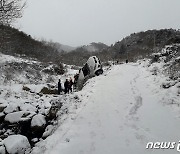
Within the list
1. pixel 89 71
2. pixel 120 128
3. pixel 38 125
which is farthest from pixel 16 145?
pixel 89 71

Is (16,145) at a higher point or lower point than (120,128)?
lower

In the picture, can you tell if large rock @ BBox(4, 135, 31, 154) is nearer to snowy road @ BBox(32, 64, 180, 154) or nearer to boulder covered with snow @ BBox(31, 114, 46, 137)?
snowy road @ BBox(32, 64, 180, 154)

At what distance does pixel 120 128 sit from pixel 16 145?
326 centimetres

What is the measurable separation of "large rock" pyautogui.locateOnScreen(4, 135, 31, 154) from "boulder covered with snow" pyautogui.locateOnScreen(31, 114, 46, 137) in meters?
1.30

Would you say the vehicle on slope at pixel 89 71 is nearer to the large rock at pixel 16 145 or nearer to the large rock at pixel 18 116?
the large rock at pixel 18 116

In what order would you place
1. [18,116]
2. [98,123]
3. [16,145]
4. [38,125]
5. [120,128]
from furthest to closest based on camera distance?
1. [18,116]
2. [38,125]
3. [98,123]
4. [120,128]
5. [16,145]

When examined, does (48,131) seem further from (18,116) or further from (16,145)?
(18,116)

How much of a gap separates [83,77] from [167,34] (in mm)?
74986

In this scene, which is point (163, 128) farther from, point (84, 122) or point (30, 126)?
point (30, 126)

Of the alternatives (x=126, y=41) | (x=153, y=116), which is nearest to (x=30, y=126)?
(x=153, y=116)

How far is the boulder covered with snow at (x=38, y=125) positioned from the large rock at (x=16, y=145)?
1297mm

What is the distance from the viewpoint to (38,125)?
868cm

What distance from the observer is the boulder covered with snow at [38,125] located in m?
8.55

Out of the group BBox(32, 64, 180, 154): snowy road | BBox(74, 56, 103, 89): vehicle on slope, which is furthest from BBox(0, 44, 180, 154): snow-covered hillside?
BBox(74, 56, 103, 89): vehicle on slope
